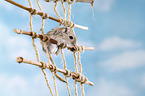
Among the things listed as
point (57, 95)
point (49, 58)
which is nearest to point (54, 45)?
point (49, 58)

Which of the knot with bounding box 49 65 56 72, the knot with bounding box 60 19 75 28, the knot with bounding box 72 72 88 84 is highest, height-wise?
the knot with bounding box 60 19 75 28

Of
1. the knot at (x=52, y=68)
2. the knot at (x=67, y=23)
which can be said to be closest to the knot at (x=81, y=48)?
the knot at (x=67, y=23)

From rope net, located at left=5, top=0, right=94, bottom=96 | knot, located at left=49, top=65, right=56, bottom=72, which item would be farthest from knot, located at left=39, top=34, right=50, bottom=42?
knot, located at left=49, top=65, right=56, bottom=72

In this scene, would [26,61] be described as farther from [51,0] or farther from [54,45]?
[51,0]

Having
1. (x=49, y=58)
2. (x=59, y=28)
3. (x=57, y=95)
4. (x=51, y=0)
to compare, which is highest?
(x=51, y=0)

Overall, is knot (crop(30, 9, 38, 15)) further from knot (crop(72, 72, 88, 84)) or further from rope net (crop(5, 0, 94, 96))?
knot (crop(72, 72, 88, 84))

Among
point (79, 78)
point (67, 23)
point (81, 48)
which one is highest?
point (67, 23)

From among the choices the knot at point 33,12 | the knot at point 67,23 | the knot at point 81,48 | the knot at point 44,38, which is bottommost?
the knot at point 81,48

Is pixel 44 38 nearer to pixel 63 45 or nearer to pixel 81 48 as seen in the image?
pixel 63 45

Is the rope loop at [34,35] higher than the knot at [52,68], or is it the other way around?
the rope loop at [34,35]

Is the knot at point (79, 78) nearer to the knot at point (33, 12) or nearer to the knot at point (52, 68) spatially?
the knot at point (52, 68)

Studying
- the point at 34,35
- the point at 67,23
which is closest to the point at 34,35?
the point at 34,35
